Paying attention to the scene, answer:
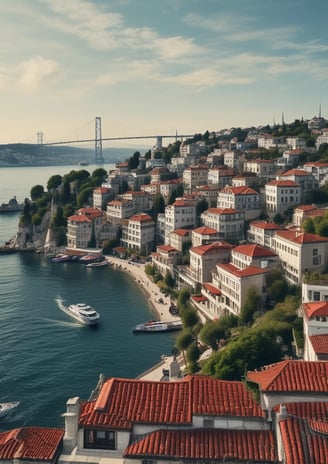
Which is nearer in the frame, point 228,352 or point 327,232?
point 228,352

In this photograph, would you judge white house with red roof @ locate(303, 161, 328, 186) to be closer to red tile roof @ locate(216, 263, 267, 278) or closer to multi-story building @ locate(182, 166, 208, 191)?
multi-story building @ locate(182, 166, 208, 191)

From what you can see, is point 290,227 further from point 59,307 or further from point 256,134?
point 256,134

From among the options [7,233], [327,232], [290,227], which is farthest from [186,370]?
[7,233]

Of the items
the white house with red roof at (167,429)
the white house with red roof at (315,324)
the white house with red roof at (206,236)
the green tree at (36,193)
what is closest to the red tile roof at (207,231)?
the white house with red roof at (206,236)

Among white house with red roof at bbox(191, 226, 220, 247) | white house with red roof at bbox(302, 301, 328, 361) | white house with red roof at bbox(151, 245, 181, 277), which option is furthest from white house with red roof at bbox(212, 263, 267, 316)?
white house with red roof at bbox(151, 245, 181, 277)

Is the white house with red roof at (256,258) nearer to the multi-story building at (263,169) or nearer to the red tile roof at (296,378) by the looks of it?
the red tile roof at (296,378)

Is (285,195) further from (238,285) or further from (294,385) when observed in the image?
(294,385)
